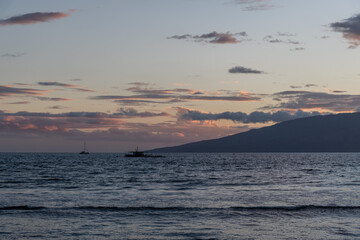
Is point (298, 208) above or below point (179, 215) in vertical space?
below

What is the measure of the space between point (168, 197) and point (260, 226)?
58.3 ft

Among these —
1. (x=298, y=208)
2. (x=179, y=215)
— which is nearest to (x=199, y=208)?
(x=179, y=215)

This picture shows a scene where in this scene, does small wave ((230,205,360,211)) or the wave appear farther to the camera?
small wave ((230,205,360,211))

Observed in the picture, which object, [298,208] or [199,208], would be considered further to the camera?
[298,208]

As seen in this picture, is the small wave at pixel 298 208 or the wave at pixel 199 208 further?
the small wave at pixel 298 208

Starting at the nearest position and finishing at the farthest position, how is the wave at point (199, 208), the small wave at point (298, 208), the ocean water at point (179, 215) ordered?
the ocean water at point (179, 215) → the wave at point (199, 208) → the small wave at point (298, 208)

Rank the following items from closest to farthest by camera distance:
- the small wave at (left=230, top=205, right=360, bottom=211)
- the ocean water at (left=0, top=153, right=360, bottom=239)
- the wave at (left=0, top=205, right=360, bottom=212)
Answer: the ocean water at (left=0, top=153, right=360, bottom=239)
the wave at (left=0, top=205, right=360, bottom=212)
the small wave at (left=230, top=205, right=360, bottom=211)

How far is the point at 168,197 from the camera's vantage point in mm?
46469

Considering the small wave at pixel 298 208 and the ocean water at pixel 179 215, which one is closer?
the ocean water at pixel 179 215

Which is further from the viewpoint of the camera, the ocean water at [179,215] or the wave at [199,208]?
the wave at [199,208]

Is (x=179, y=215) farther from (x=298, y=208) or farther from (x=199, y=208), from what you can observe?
(x=298, y=208)

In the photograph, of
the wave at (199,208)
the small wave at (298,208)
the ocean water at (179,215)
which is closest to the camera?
the ocean water at (179,215)

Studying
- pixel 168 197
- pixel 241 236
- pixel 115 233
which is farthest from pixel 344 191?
pixel 115 233

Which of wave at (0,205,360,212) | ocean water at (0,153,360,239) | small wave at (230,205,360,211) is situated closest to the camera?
ocean water at (0,153,360,239)
